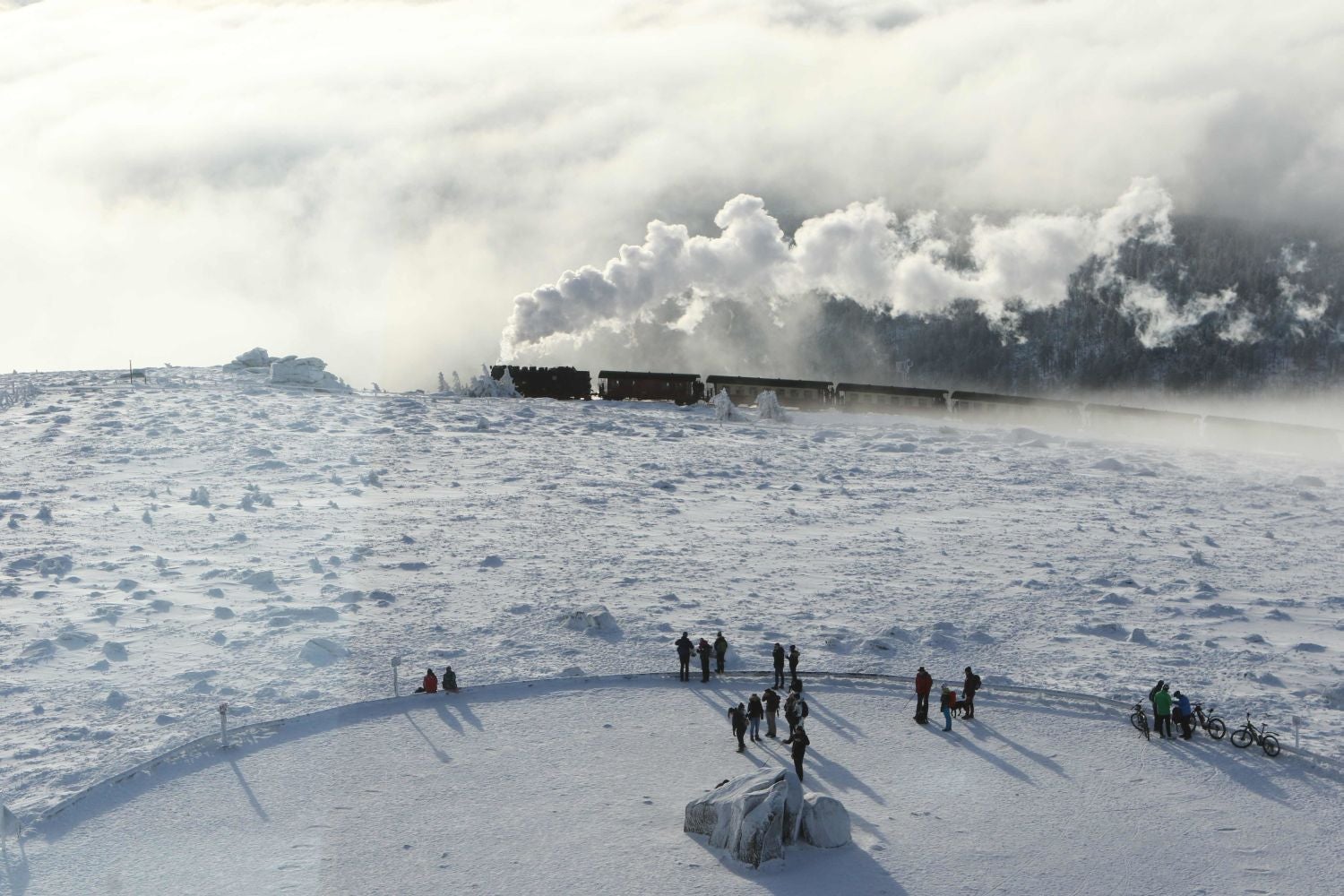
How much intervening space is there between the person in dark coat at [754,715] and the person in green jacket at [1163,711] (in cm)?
716

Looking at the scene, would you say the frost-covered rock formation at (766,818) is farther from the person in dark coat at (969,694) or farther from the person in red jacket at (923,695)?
the person in dark coat at (969,694)

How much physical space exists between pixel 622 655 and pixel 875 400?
47.5 meters

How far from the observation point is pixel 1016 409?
69.8m

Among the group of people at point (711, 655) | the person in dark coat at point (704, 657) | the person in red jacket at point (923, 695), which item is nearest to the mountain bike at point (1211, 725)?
the person in red jacket at point (923, 695)

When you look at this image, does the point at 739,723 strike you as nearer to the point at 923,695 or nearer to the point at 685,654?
the point at 685,654

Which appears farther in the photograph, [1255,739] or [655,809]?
[1255,739]

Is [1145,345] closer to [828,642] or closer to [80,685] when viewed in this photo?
[828,642]

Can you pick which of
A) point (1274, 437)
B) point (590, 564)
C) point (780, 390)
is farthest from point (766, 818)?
point (780, 390)

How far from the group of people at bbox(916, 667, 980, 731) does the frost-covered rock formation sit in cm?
494

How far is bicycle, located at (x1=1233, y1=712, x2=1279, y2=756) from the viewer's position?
20391 millimetres

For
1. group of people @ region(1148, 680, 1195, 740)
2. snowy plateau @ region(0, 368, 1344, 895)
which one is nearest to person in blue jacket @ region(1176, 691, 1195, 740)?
group of people @ region(1148, 680, 1195, 740)

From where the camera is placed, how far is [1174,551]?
120ft

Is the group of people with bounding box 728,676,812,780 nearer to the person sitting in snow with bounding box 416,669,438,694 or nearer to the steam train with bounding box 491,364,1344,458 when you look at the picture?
the person sitting in snow with bounding box 416,669,438,694

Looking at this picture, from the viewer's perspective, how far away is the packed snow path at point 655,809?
16.1 metres
